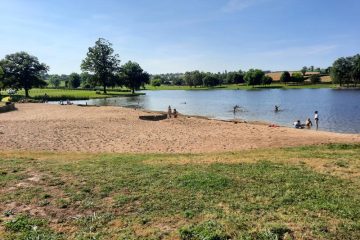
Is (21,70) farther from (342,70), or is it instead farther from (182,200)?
(342,70)

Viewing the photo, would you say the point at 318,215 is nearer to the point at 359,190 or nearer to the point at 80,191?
the point at 359,190

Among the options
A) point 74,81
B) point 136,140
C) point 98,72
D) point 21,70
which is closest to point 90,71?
point 98,72

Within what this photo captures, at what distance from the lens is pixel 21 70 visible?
306 feet

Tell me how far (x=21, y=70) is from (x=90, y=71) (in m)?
27.4

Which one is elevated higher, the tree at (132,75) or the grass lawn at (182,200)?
the tree at (132,75)

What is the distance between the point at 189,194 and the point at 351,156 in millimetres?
8854

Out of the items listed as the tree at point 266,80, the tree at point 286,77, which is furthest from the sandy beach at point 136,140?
the tree at point 286,77

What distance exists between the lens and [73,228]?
25.5 feet

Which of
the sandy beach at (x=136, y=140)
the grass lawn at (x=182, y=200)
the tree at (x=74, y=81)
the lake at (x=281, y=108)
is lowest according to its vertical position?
the lake at (x=281, y=108)

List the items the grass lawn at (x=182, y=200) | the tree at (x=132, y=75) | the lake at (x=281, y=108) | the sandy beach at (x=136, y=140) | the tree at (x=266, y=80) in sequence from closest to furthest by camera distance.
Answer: the grass lawn at (x=182, y=200)
the sandy beach at (x=136, y=140)
the lake at (x=281, y=108)
the tree at (x=132, y=75)
the tree at (x=266, y=80)

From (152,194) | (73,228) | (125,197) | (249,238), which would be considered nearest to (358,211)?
(249,238)

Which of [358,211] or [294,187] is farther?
[294,187]

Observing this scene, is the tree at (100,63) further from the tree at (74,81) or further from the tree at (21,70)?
the tree at (74,81)

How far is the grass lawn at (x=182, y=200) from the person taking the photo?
7414 mm
